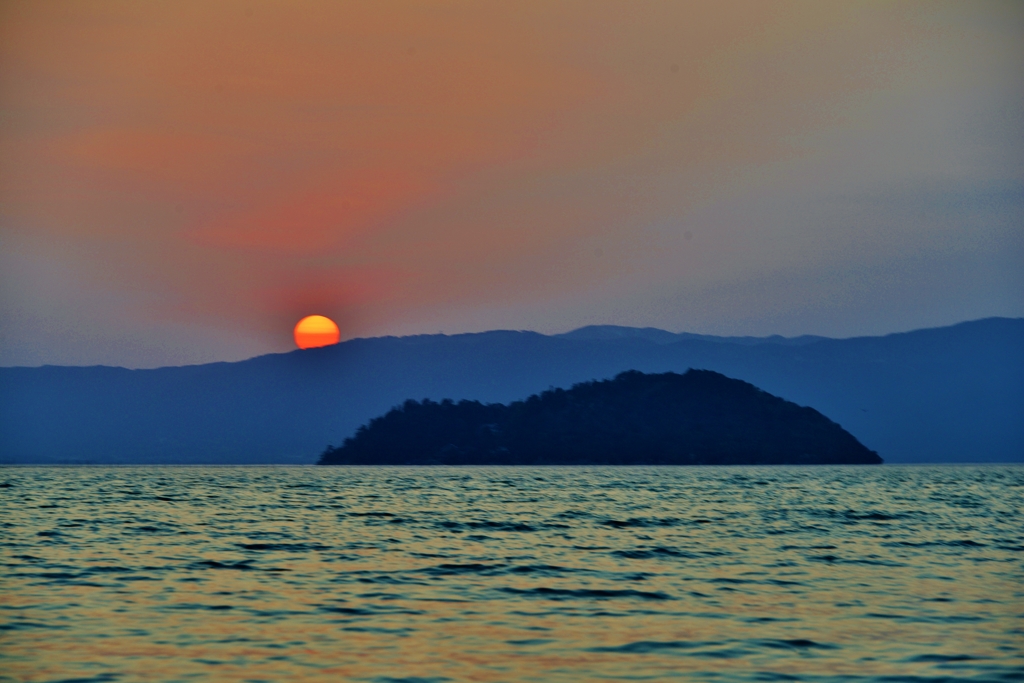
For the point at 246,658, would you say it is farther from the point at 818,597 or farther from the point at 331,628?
the point at 818,597

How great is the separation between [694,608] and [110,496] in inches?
2892

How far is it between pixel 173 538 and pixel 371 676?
96.0ft

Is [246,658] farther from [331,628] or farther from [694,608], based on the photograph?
[694,608]

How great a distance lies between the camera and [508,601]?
94.4 ft

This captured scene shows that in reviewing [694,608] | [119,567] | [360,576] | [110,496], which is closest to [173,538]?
[119,567]

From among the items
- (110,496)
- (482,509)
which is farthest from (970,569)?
(110,496)

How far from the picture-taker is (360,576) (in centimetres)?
3350

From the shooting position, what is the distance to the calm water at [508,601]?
2106 cm

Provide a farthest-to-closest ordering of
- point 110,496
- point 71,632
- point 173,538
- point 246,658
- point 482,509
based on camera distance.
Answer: point 110,496, point 482,509, point 173,538, point 71,632, point 246,658

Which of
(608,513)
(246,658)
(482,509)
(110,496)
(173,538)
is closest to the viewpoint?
(246,658)

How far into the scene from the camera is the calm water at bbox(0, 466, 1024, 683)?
21062 mm

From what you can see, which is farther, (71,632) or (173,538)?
(173,538)

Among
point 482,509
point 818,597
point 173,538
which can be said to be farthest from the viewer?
point 482,509

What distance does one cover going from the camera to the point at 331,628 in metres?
24.5
